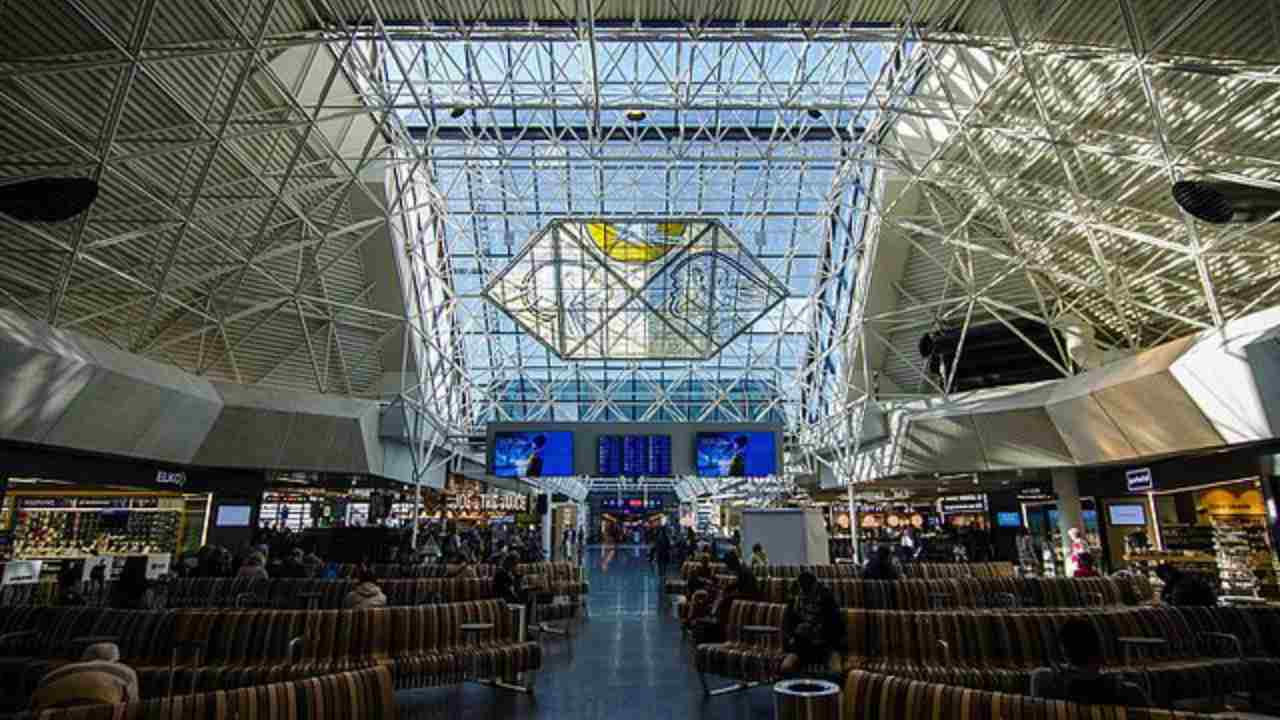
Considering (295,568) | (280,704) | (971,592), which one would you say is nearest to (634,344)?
(295,568)

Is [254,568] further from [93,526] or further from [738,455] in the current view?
[738,455]

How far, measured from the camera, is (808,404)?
30719 mm

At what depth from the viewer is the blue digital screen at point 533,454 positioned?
19859 mm

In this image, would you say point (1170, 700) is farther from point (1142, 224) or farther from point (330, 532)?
point (330, 532)

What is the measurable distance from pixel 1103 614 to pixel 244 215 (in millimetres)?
18716

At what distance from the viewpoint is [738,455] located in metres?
19.8

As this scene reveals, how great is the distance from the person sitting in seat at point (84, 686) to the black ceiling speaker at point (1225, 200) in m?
13.7

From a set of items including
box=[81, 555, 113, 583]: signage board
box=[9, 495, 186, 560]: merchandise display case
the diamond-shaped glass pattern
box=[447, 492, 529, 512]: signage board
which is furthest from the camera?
box=[447, 492, 529, 512]: signage board

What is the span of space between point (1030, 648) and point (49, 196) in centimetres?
1446

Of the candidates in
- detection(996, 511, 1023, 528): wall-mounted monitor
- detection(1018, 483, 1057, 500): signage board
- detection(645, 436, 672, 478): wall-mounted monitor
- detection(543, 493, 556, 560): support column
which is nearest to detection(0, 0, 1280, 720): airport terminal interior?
detection(996, 511, 1023, 528): wall-mounted monitor

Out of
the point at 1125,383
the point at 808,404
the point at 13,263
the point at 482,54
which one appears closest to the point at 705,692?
the point at 1125,383

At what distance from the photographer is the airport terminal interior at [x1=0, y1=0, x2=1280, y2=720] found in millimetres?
7316

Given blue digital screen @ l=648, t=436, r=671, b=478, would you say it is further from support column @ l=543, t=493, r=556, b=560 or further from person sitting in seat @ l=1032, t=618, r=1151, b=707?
person sitting in seat @ l=1032, t=618, r=1151, b=707

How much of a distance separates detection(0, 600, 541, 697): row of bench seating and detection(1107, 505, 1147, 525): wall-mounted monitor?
18.8 m
